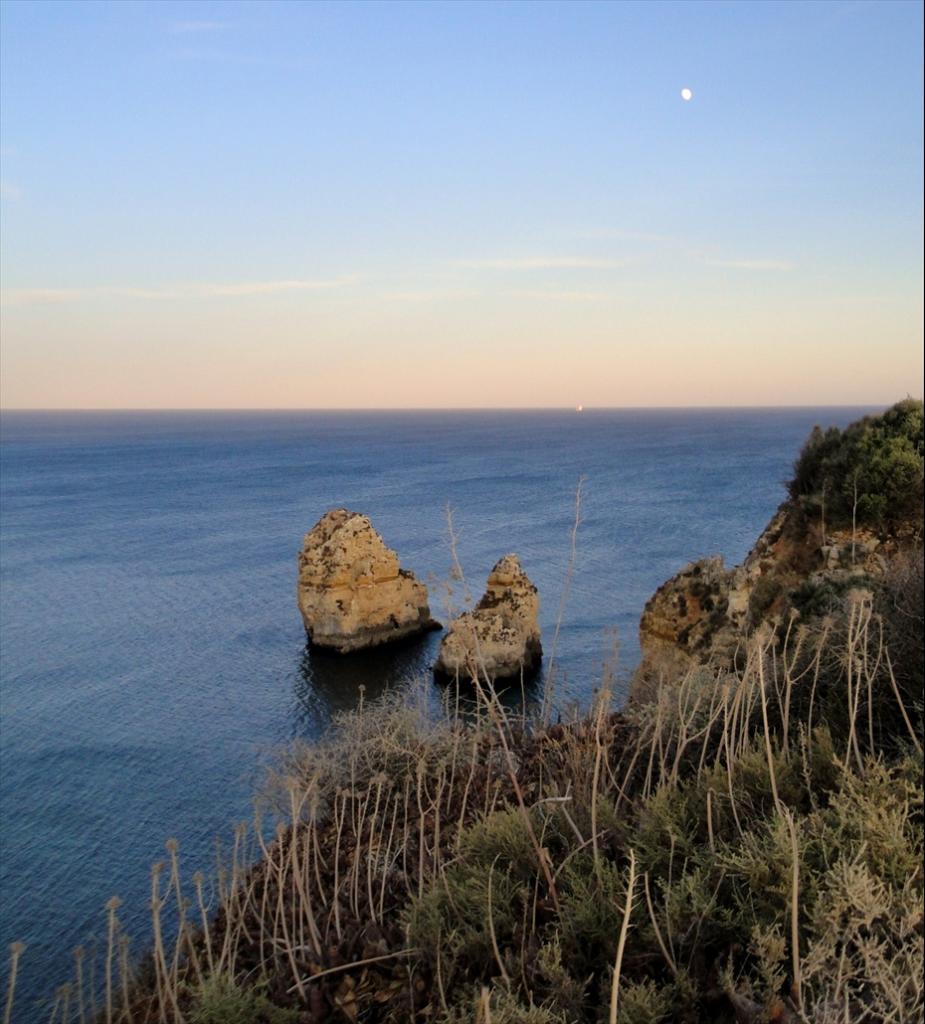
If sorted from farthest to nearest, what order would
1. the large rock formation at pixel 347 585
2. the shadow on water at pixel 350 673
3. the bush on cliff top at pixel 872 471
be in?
the large rock formation at pixel 347 585 → the shadow on water at pixel 350 673 → the bush on cliff top at pixel 872 471

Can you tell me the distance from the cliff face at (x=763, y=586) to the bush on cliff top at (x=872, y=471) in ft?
1.18

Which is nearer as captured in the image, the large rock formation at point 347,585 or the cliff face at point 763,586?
the cliff face at point 763,586

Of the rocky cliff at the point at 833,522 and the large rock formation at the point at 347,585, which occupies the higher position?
the rocky cliff at the point at 833,522

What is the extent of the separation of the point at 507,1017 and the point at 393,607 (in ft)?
109

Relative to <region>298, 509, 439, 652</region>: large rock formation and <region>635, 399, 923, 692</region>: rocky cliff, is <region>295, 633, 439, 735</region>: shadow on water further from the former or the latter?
<region>635, 399, 923, 692</region>: rocky cliff

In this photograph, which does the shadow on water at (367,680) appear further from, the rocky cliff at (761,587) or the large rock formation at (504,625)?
the rocky cliff at (761,587)

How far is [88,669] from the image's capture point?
105ft

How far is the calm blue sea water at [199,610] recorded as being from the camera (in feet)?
65.1

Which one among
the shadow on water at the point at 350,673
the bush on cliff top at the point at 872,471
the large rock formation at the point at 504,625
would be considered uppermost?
the bush on cliff top at the point at 872,471

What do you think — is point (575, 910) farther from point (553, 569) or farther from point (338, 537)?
point (553, 569)

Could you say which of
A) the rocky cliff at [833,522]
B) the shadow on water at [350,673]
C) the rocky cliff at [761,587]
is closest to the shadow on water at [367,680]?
the shadow on water at [350,673]

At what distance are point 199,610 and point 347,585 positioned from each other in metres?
8.84

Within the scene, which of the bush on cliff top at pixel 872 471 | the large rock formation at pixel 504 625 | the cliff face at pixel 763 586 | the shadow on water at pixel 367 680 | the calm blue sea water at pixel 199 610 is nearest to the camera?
the cliff face at pixel 763 586

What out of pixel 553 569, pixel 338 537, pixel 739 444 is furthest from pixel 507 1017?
pixel 739 444
